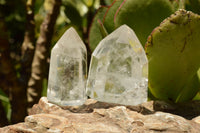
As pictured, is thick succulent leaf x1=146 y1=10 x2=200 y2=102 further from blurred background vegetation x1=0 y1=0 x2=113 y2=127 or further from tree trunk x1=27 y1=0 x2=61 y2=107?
tree trunk x1=27 y1=0 x2=61 y2=107

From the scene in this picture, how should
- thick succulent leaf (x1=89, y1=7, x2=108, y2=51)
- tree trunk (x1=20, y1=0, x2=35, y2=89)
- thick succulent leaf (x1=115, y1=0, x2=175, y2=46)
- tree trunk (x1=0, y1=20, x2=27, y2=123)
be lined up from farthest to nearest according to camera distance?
tree trunk (x1=20, y1=0, x2=35, y2=89) < tree trunk (x1=0, y1=20, x2=27, y2=123) < thick succulent leaf (x1=89, y1=7, x2=108, y2=51) < thick succulent leaf (x1=115, y1=0, x2=175, y2=46)

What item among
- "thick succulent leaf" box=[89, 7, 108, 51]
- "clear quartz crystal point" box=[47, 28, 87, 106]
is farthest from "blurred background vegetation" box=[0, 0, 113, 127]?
"clear quartz crystal point" box=[47, 28, 87, 106]

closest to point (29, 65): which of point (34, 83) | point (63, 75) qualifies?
point (34, 83)

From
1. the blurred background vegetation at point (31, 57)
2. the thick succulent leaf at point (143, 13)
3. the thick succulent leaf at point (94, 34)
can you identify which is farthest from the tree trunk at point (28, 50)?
the thick succulent leaf at point (143, 13)

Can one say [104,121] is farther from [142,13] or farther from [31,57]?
[31,57]

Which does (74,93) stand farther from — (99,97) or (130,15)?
(130,15)

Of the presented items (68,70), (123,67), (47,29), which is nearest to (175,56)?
(123,67)

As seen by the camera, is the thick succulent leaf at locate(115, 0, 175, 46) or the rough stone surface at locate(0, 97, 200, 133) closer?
the rough stone surface at locate(0, 97, 200, 133)
